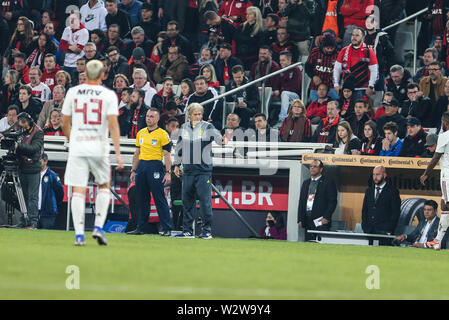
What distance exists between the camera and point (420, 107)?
1855 cm

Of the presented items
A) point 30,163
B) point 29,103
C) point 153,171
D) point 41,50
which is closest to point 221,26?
point 41,50

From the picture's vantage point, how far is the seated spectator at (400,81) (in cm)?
1945

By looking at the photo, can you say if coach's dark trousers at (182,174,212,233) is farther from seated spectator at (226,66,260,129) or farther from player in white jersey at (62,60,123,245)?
player in white jersey at (62,60,123,245)

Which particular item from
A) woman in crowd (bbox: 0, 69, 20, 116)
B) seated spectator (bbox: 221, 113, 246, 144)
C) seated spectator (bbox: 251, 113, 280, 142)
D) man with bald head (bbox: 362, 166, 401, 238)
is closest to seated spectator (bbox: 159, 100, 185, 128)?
seated spectator (bbox: 221, 113, 246, 144)

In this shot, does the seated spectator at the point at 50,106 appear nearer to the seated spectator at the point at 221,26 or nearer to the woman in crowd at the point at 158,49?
the woman in crowd at the point at 158,49

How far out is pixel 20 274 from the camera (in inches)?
324

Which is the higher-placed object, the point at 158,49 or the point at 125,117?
the point at 158,49

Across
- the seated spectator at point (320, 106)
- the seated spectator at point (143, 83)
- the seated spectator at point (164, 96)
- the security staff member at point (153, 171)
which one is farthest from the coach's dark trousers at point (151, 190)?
the seated spectator at point (320, 106)

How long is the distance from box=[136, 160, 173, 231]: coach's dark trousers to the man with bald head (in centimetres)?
350

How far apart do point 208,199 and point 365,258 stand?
4.31 m

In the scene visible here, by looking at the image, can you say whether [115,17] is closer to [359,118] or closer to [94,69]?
[359,118]

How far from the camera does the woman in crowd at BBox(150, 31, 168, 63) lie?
73.4 feet

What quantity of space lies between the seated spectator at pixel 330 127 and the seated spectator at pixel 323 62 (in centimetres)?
158

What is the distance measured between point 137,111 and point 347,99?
4.22 m
